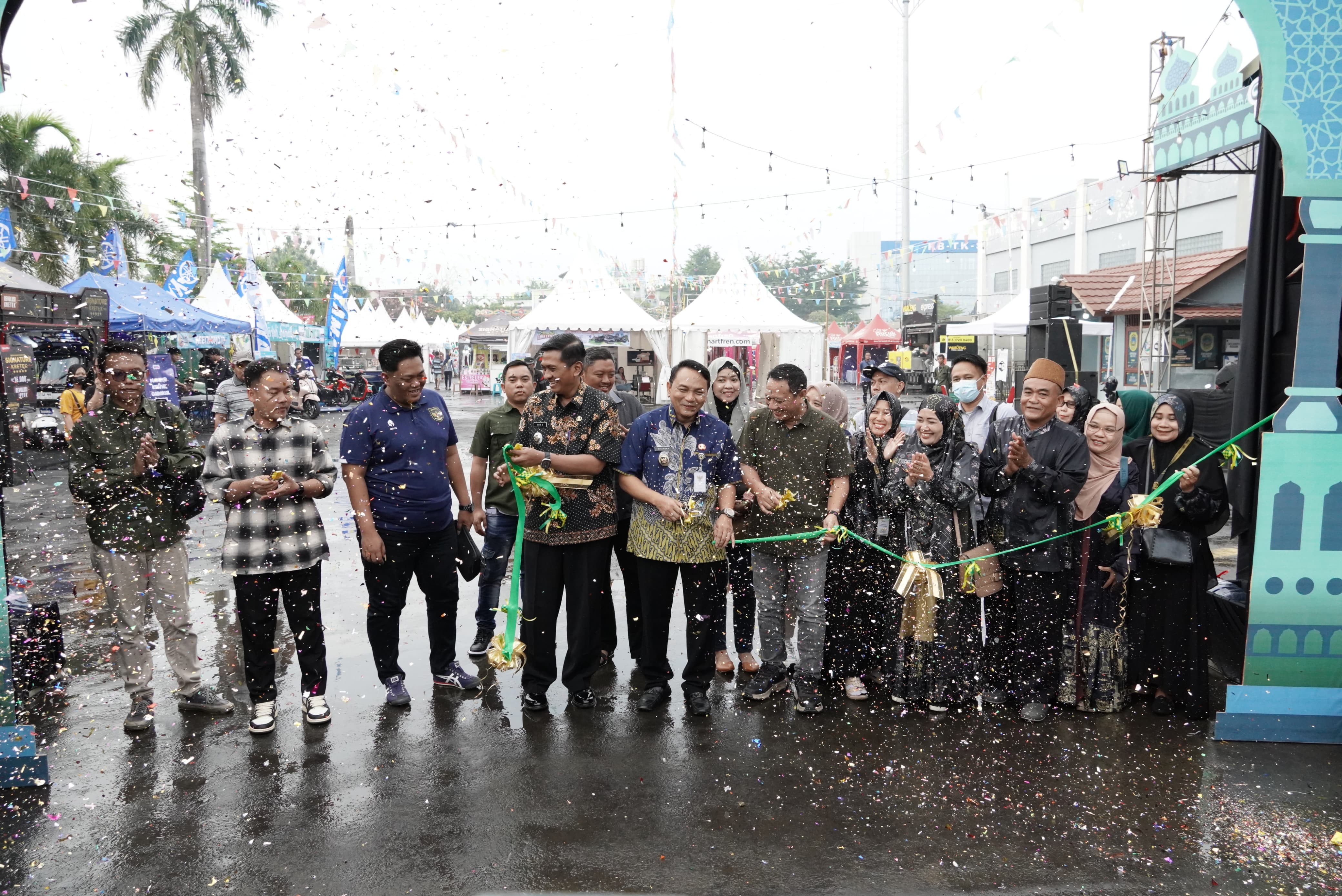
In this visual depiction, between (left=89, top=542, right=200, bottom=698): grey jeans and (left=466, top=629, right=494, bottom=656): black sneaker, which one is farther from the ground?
(left=89, top=542, right=200, bottom=698): grey jeans

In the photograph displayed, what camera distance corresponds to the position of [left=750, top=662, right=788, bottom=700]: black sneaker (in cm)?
461

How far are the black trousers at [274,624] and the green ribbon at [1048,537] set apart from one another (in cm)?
212

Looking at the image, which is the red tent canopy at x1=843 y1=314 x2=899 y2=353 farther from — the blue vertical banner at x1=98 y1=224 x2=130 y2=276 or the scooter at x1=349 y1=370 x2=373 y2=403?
the blue vertical banner at x1=98 y1=224 x2=130 y2=276

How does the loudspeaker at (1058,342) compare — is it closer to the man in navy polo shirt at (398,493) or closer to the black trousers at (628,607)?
the black trousers at (628,607)

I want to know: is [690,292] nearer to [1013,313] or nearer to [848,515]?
[1013,313]

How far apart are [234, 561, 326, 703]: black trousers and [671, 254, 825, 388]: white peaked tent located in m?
15.4

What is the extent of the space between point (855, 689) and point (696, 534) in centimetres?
121

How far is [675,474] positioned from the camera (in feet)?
14.5

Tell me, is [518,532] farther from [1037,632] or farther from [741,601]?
[1037,632]

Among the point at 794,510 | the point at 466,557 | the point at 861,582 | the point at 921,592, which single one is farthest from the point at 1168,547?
the point at 466,557

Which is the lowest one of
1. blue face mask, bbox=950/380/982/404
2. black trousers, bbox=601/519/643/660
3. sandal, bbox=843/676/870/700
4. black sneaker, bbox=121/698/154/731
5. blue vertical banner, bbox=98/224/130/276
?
sandal, bbox=843/676/870/700

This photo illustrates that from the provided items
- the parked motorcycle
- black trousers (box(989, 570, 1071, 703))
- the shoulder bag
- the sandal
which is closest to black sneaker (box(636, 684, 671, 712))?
the sandal

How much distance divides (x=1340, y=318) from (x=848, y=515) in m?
2.45

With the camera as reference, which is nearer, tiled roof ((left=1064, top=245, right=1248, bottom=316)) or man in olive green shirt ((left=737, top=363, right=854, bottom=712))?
man in olive green shirt ((left=737, top=363, right=854, bottom=712))
